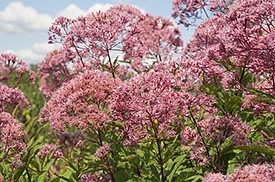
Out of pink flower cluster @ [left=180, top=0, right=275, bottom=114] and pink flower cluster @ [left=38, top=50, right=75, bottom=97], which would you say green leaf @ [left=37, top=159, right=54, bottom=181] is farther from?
pink flower cluster @ [left=180, top=0, right=275, bottom=114]

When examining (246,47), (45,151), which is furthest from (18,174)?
(246,47)

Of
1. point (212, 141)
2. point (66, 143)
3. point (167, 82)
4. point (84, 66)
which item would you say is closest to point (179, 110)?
point (167, 82)

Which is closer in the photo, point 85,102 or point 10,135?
point 85,102

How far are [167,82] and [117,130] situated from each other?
2.90 feet

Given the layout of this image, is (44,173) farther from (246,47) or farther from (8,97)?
(246,47)

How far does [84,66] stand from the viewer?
15.4 ft

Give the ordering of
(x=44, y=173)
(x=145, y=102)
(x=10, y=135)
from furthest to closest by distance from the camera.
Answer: (x=44, y=173) → (x=10, y=135) → (x=145, y=102)

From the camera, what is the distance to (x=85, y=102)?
12.5ft

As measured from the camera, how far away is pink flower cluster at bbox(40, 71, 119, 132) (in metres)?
3.73

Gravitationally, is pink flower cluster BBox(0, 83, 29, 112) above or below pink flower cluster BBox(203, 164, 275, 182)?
above

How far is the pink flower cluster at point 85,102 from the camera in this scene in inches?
147

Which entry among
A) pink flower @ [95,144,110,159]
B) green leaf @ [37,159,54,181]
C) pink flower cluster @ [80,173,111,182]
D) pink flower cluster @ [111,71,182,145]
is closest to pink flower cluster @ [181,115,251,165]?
pink flower cluster @ [111,71,182,145]

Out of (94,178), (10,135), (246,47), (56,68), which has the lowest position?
(94,178)

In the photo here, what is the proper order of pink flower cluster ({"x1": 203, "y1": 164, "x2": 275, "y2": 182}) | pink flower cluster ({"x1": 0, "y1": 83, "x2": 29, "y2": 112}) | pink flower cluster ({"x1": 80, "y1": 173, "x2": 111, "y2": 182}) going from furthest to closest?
pink flower cluster ({"x1": 0, "y1": 83, "x2": 29, "y2": 112})
pink flower cluster ({"x1": 80, "y1": 173, "x2": 111, "y2": 182})
pink flower cluster ({"x1": 203, "y1": 164, "x2": 275, "y2": 182})
